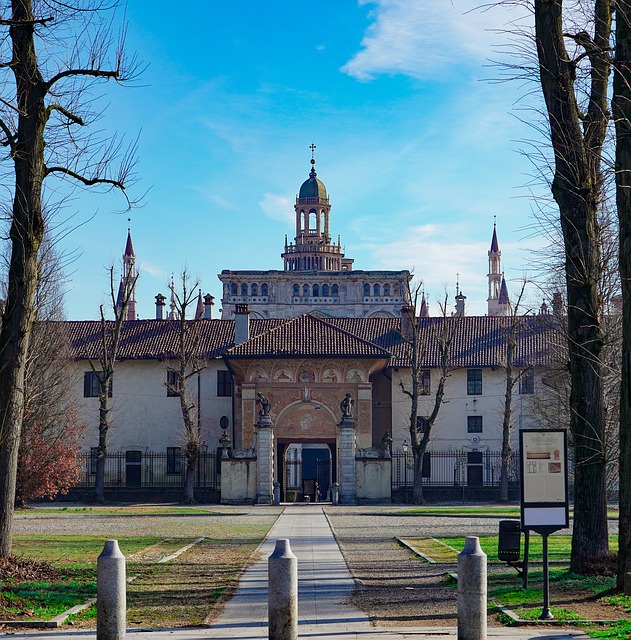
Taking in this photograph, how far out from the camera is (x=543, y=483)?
1200 cm

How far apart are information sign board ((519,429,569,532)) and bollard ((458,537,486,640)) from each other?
2458mm

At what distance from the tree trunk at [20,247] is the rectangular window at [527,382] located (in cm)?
3983

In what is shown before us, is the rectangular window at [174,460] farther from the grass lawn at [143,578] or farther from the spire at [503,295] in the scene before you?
the spire at [503,295]

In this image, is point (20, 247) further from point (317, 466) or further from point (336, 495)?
point (317, 466)

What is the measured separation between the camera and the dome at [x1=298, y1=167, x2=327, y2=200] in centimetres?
11025

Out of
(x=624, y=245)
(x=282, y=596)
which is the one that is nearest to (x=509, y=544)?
(x=624, y=245)

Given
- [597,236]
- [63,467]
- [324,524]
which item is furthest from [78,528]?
[597,236]

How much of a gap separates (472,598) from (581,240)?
682 cm

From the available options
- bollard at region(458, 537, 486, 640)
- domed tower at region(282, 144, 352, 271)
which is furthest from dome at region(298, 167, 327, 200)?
bollard at region(458, 537, 486, 640)

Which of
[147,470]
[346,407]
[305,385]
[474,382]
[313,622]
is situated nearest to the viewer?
[313,622]

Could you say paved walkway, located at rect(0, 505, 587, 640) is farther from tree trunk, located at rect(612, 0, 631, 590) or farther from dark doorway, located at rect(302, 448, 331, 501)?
dark doorway, located at rect(302, 448, 331, 501)

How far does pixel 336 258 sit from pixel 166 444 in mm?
64383

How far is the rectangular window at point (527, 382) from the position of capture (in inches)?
2030

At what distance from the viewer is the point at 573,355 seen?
1492 centimetres
